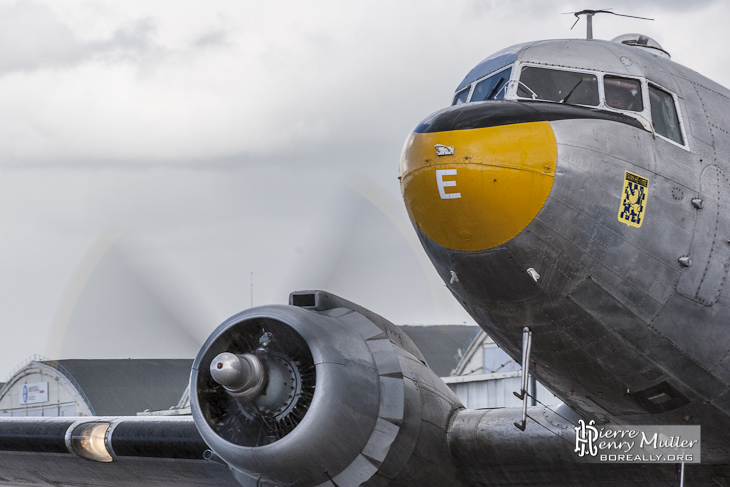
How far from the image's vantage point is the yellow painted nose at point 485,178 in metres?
6.28

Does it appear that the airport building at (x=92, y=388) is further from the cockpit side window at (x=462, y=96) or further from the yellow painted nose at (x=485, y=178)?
the yellow painted nose at (x=485, y=178)

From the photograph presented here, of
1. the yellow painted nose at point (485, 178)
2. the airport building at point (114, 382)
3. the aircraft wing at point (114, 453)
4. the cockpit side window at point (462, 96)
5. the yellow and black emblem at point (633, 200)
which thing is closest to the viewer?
the yellow painted nose at point (485, 178)

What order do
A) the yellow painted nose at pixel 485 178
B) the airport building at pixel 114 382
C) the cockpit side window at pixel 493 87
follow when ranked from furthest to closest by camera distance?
the airport building at pixel 114 382
the cockpit side window at pixel 493 87
the yellow painted nose at pixel 485 178

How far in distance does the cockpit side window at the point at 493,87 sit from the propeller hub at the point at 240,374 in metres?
3.27

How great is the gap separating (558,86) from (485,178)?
1408 mm

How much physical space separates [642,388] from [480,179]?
246cm

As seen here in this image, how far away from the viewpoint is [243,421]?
8.95 m

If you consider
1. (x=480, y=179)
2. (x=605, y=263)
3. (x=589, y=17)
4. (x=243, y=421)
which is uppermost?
(x=589, y=17)

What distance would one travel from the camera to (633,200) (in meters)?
6.64

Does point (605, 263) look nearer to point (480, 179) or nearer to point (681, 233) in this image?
point (681, 233)

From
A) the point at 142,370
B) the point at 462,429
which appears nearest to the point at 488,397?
the point at 462,429

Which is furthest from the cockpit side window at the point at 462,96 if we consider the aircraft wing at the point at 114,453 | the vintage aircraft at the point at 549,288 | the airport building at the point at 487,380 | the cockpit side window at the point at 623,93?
the airport building at the point at 487,380

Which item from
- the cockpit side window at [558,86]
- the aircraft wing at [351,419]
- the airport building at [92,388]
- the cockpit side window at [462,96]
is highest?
the cockpit side window at [462,96]

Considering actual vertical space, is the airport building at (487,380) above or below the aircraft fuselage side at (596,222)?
below
